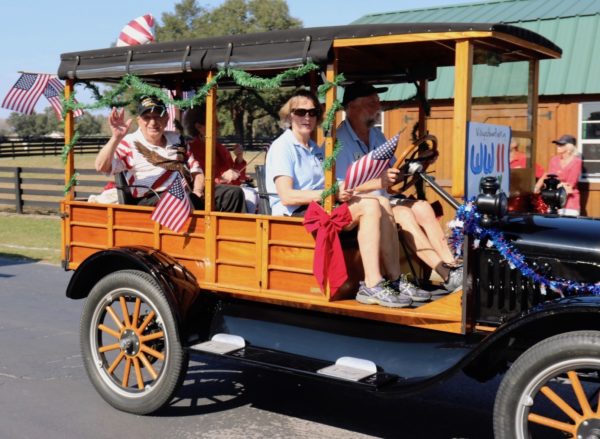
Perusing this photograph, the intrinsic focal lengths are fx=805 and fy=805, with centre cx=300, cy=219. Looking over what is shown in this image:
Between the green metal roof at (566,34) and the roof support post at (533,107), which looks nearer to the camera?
the roof support post at (533,107)

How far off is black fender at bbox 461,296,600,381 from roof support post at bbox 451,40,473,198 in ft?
2.29

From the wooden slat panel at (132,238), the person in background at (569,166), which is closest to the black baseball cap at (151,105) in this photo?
the wooden slat panel at (132,238)

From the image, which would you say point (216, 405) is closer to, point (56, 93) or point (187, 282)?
point (187, 282)

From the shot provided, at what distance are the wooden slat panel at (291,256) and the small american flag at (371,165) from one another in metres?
0.44

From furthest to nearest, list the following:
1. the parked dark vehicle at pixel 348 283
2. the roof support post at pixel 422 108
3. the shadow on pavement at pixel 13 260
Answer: the shadow on pavement at pixel 13 260, the roof support post at pixel 422 108, the parked dark vehicle at pixel 348 283

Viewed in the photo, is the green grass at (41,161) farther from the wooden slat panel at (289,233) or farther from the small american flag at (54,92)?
the wooden slat panel at (289,233)

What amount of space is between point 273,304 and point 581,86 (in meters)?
8.45

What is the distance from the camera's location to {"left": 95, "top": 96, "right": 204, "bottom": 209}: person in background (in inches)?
208

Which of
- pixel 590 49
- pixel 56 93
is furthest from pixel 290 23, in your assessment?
pixel 56 93

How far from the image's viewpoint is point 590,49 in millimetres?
11773

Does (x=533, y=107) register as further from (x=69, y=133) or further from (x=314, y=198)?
(x=69, y=133)

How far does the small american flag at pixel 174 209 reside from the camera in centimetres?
478

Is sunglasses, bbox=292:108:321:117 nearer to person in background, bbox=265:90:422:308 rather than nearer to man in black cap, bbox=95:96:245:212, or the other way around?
person in background, bbox=265:90:422:308

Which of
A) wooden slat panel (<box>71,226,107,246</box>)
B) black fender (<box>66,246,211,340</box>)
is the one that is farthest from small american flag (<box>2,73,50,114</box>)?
black fender (<box>66,246,211,340</box>)
